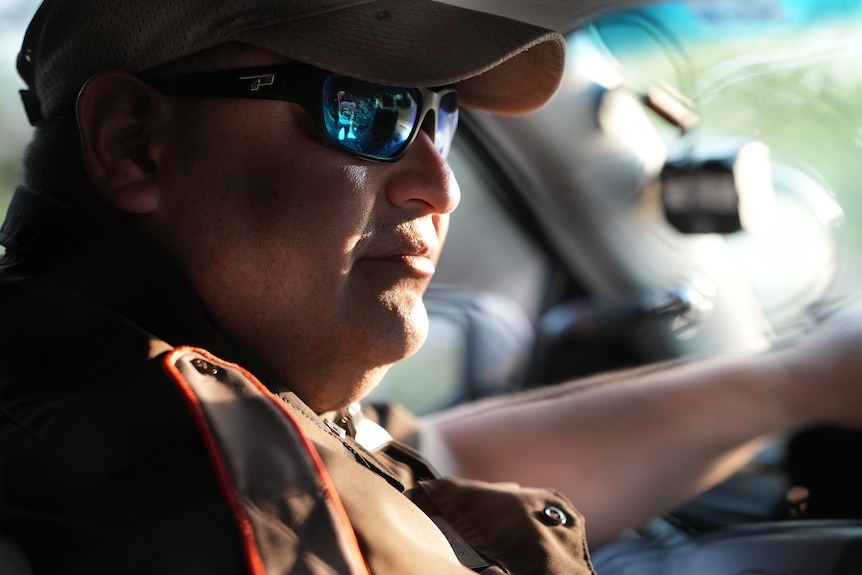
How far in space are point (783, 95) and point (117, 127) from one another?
1451 mm

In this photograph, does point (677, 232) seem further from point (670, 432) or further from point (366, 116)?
point (366, 116)

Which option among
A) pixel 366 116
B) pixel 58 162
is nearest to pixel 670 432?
pixel 366 116

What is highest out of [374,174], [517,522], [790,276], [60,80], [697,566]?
[60,80]

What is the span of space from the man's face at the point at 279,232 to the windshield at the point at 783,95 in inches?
38.7

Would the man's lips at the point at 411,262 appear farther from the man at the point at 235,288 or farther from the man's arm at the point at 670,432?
the man's arm at the point at 670,432

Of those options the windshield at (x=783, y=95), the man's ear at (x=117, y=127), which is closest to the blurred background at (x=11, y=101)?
the man's ear at (x=117, y=127)

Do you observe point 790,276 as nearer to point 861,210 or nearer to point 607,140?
point 861,210

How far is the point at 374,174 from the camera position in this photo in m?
1.39

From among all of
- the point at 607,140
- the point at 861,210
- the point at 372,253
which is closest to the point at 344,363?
the point at 372,253

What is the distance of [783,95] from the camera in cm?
217

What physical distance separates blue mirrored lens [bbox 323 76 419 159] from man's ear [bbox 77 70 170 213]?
231 millimetres

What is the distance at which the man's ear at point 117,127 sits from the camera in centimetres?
135

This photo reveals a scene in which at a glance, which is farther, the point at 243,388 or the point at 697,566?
the point at 697,566

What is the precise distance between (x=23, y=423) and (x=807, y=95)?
172 cm
